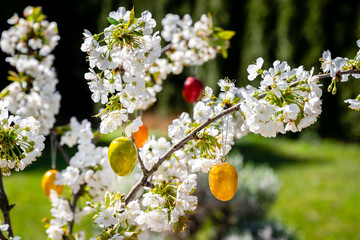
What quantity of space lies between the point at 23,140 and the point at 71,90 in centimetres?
838

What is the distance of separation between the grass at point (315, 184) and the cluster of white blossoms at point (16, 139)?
286 cm

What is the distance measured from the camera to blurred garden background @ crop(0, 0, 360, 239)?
3.52 m

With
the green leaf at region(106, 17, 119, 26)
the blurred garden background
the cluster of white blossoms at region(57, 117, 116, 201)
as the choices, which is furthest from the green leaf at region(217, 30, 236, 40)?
the blurred garden background

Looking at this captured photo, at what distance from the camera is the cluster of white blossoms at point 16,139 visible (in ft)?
2.78

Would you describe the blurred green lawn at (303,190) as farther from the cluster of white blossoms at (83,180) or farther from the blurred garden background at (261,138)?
the cluster of white blossoms at (83,180)

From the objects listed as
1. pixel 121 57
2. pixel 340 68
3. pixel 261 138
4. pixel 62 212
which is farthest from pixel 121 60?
pixel 261 138

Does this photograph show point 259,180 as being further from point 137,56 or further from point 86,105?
point 86,105

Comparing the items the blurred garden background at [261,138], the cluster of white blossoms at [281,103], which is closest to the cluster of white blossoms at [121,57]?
the cluster of white blossoms at [281,103]

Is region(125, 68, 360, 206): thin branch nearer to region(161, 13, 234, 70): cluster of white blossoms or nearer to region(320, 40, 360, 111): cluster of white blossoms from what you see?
region(320, 40, 360, 111): cluster of white blossoms

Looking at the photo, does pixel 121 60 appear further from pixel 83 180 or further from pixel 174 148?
pixel 83 180

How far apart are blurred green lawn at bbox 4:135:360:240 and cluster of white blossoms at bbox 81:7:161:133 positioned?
8.46ft

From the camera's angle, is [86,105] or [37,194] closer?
[37,194]

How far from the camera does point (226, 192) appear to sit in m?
0.94

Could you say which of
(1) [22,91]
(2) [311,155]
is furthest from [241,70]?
(1) [22,91]
